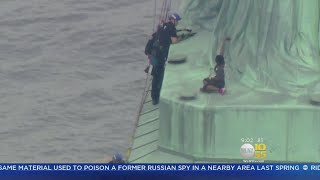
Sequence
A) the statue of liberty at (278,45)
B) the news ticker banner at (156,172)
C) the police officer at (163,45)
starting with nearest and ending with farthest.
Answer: the news ticker banner at (156,172), the statue of liberty at (278,45), the police officer at (163,45)

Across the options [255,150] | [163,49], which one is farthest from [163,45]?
[255,150]

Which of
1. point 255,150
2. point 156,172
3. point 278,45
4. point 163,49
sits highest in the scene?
point 278,45

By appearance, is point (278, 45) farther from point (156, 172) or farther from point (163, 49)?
point (156, 172)

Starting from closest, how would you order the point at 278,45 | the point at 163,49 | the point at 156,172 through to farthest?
the point at 156,172
the point at 278,45
the point at 163,49

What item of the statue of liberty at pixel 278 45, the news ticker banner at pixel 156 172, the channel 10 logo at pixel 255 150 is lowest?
the channel 10 logo at pixel 255 150

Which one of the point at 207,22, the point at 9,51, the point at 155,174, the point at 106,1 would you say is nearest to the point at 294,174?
the point at 155,174

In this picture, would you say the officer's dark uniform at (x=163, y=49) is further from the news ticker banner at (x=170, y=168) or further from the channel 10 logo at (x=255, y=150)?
the news ticker banner at (x=170, y=168)

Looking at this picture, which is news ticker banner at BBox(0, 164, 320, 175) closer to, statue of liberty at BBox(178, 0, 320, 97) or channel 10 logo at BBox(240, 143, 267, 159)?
channel 10 logo at BBox(240, 143, 267, 159)

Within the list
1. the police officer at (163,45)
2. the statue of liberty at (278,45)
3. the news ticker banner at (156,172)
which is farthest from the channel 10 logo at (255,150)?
the news ticker banner at (156,172)

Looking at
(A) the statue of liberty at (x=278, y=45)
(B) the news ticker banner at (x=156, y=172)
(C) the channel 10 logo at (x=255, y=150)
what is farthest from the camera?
(A) the statue of liberty at (x=278, y=45)

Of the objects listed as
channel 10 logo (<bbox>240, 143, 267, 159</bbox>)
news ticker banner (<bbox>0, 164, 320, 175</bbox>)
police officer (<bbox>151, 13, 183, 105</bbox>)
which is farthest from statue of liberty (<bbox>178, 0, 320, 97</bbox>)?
news ticker banner (<bbox>0, 164, 320, 175</bbox>)

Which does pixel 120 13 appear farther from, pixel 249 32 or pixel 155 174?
pixel 155 174
